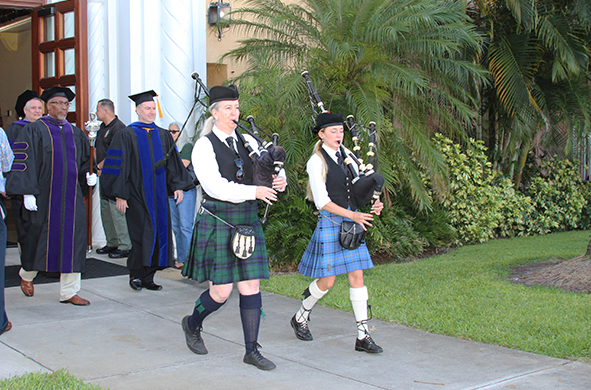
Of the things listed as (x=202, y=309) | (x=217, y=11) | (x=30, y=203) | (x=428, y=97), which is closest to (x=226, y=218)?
(x=202, y=309)

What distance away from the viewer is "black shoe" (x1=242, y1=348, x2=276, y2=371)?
4.02 metres

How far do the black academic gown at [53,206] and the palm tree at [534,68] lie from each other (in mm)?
7359

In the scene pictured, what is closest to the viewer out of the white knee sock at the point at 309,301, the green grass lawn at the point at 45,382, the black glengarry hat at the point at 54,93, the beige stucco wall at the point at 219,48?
the green grass lawn at the point at 45,382

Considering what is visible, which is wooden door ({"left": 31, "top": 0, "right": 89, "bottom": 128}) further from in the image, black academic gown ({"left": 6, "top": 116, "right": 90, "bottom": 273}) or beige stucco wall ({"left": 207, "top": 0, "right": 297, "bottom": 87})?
beige stucco wall ({"left": 207, "top": 0, "right": 297, "bottom": 87})

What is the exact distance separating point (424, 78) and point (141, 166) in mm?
4388

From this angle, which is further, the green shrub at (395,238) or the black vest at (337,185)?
the green shrub at (395,238)

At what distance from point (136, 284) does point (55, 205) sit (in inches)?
48.1

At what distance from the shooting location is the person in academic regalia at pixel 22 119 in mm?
5859

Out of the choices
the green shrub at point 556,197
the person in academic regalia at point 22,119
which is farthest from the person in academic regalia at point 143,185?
the green shrub at point 556,197

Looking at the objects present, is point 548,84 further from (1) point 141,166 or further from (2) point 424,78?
(1) point 141,166

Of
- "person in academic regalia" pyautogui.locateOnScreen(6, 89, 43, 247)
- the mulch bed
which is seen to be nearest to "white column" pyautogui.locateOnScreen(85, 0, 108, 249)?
"person in academic regalia" pyautogui.locateOnScreen(6, 89, 43, 247)

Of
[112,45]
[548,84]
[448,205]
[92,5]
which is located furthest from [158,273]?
[548,84]

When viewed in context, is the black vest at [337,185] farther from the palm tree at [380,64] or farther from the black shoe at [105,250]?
the black shoe at [105,250]

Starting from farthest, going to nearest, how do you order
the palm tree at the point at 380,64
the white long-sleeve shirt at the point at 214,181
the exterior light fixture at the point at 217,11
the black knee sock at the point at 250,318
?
the exterior light fixture at the point at 217,11 → the palm tree at the point at 380,64 → the black knee sock at the point at 250,318 → the white long-sleeve shirt at the point at 214,181
